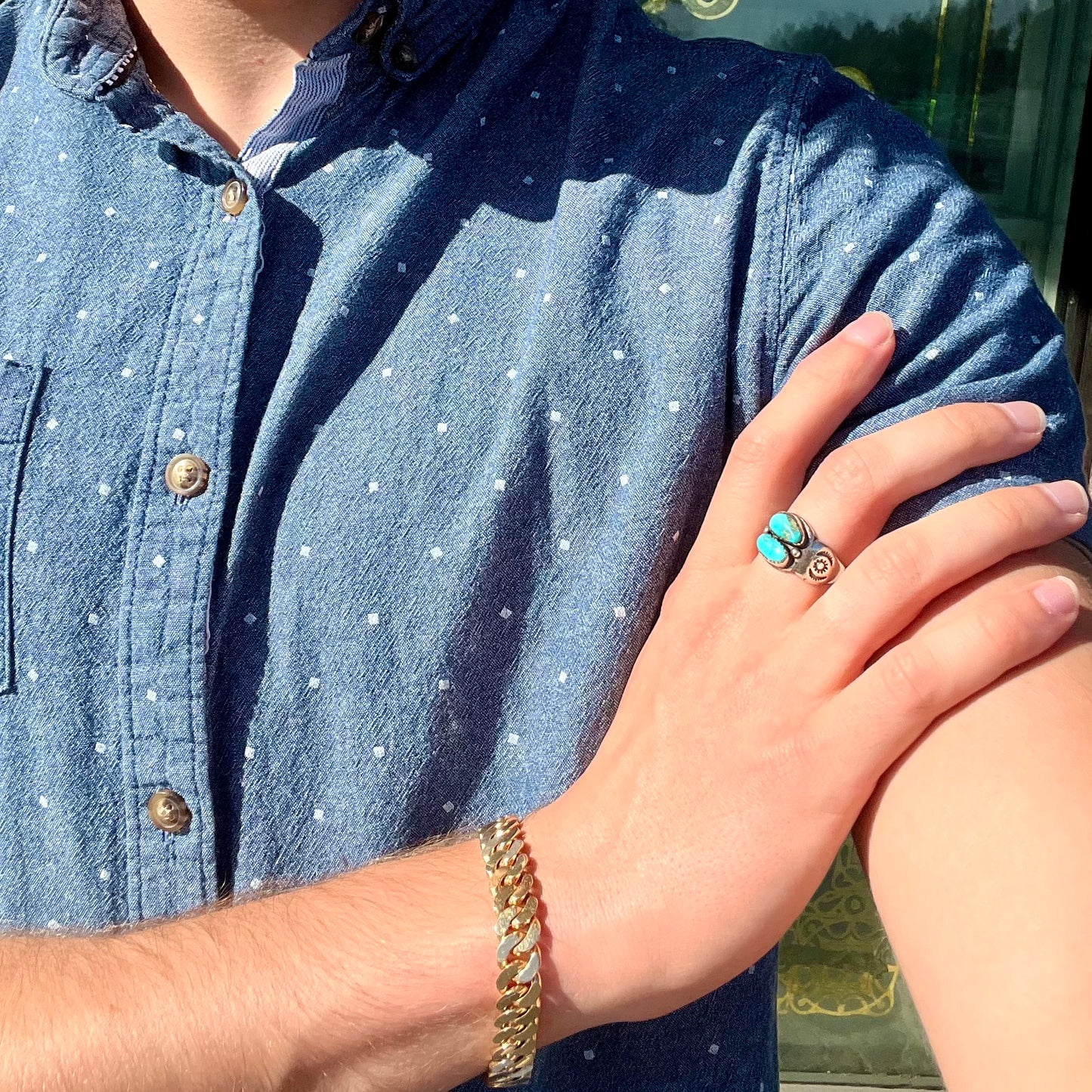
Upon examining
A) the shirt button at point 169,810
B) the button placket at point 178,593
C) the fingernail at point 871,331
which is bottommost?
the shirt button at point 169,810

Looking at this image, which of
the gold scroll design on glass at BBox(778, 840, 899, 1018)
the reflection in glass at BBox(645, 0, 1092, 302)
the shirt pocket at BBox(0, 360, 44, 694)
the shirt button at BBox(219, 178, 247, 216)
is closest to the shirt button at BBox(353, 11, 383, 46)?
the shirt button at BBox(219, 178, 247, 216)

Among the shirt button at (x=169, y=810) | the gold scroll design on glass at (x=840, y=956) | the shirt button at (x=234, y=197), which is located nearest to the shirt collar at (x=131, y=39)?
the shirt button at (x=234, y=197)

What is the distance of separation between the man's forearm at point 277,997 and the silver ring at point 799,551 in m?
0.36

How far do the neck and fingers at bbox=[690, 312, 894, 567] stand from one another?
0.61 meters

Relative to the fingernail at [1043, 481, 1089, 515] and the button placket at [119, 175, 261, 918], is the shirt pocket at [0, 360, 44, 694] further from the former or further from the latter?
the fingernail at [1043, 481, 1089, 515]

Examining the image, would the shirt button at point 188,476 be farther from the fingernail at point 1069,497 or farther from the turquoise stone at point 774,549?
the fingernail at point 1069,497

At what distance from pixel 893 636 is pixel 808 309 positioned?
0.93 ft

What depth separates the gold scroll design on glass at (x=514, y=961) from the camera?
82 cm

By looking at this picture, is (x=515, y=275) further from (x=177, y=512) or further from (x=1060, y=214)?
(x=1060, y=214)

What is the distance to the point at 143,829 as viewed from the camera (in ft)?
3.06

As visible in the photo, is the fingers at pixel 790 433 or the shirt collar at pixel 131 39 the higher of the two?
the shirt collar at pixel 131 39

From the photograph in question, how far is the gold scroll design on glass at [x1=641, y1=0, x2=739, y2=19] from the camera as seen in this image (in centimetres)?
229

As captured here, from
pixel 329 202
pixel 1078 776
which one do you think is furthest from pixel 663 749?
pixel 329 202

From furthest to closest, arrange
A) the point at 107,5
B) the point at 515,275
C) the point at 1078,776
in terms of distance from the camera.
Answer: the point at 107,5
the point at 515,275
the point at 1078,776
